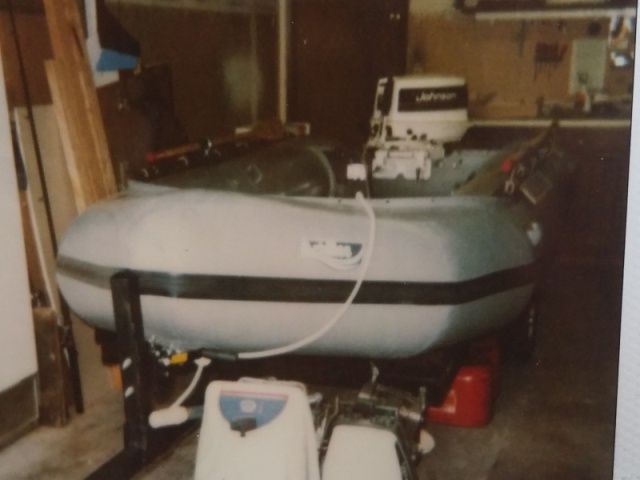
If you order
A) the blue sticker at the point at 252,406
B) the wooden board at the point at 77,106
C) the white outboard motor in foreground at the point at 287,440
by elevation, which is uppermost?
the wooden board at the point at 77,106

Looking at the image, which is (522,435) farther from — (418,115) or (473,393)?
(418,115)

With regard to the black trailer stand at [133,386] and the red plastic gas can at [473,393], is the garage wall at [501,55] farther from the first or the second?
the black trailer stand at [133,386]

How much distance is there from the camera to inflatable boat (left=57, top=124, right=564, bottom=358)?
131cm

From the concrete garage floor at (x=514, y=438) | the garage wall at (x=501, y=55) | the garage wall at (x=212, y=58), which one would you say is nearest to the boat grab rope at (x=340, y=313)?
the concrete garage floor at (x=514, y=438)

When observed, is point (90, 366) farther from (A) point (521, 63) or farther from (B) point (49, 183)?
(A) point (521, 63)

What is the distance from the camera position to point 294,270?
4.29 feet

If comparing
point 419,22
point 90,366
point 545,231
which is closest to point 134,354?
point 90,366

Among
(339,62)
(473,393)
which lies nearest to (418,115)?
(339,62)

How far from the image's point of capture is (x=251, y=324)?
4.39 feet

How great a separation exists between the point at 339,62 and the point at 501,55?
0.88 meters

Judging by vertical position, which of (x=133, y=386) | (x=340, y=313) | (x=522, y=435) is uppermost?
(x=340, y=313)

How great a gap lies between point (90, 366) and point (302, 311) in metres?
0.83

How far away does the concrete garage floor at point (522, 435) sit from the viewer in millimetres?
1581

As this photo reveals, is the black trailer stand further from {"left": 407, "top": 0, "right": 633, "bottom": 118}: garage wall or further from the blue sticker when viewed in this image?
{"left": 407, "top": 0, "right": 633, "bottom": 118}: garage wall
